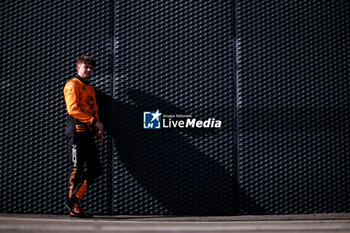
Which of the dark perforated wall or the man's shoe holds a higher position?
the dark perforated wall

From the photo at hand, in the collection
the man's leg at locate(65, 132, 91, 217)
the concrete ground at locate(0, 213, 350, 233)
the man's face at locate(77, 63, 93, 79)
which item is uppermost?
the man's face at locate(77, 63, 93, 79)

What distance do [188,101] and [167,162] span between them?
845mm

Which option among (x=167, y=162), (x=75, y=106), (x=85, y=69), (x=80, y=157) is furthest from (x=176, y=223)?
(x=85, y=69)

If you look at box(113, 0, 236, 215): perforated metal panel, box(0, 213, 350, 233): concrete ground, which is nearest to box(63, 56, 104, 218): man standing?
box(0, 213, 350, 233): concrete ground

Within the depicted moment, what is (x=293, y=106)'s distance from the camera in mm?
3699

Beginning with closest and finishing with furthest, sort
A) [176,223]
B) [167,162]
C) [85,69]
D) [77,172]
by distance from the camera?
[176,223]
[77,172]
[85,69]
[167,162]

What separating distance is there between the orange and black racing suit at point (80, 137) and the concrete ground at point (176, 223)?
15.6 inches

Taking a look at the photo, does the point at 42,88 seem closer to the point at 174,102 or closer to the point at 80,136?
the point at 80,136

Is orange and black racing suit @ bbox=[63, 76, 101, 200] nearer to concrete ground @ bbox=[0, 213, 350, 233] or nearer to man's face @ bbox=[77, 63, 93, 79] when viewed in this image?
man's face @ bbox=[77, 63, 93, 79]

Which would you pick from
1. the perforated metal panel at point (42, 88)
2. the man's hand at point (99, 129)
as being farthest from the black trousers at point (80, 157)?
the perforated metal panel at point (42, 88)

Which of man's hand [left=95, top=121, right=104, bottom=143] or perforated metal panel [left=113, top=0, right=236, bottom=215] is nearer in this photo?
man's hand [left=95, top=121, right=104, bottom=143]

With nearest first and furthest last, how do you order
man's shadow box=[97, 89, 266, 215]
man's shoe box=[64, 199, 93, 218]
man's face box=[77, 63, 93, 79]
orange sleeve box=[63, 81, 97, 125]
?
1. orange sleeve box=[63, 81, 97, 125]
2. man's shoe box=[64, 199, 93, 218]
3. man's face box=[77, 63, 93, 79]
4. man's shadow box=[97, 89, 266, 215]

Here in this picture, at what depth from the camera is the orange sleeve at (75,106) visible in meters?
3.09

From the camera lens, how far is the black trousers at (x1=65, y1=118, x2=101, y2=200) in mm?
3191
